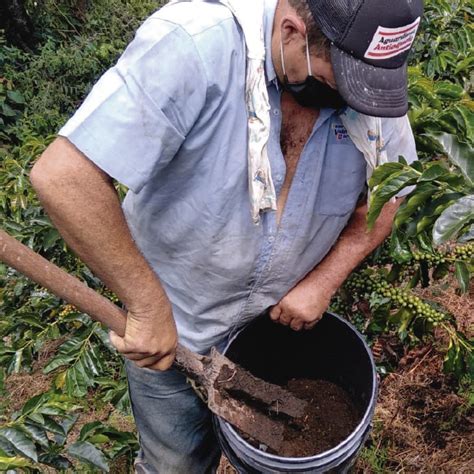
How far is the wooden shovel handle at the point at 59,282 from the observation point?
152 cm

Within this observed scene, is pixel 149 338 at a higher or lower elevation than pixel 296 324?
higher

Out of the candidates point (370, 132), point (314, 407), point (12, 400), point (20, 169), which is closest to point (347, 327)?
point (314, 407)

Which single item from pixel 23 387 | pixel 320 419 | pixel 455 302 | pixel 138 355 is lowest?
pixel 455 302

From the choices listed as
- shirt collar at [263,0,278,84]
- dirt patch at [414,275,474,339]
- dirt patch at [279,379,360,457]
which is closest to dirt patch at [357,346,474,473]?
dirt patch at [414,275,474,339]

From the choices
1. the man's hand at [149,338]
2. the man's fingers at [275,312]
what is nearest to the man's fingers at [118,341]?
the man's hand at [149,338]

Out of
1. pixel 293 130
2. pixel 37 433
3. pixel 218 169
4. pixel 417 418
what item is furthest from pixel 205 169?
pixel 417 418

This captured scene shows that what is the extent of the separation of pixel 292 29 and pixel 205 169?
38 centimetres

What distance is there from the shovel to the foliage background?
380mm

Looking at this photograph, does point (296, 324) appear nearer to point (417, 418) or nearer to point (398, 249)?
point (398, 249)

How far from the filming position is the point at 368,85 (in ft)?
5.10

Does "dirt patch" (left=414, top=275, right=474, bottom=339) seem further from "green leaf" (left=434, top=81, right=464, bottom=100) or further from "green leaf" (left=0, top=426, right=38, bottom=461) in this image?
"green leaf" (left=0, top=426, right=38, bottom=461)

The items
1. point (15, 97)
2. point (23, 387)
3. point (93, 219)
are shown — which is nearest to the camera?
point (93, 219)

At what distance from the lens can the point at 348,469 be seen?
2000 millimetres

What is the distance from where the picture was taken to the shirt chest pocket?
71.8 inches
